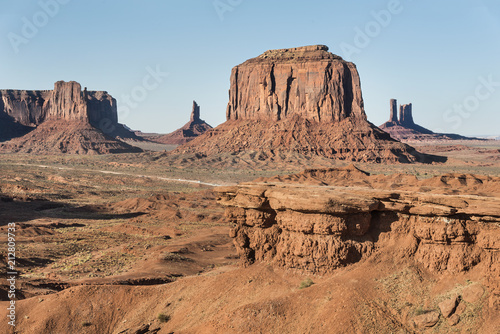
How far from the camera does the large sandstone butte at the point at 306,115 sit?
105m

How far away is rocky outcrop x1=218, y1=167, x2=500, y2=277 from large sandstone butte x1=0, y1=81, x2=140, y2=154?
A: 135789mm

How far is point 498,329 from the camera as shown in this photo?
35.5ft

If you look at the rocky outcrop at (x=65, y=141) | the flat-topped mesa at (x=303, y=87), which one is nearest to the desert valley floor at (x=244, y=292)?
the flat-topped mesa at (x=303, y=87)

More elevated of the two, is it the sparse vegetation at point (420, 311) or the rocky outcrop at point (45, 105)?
the rocky outcrop at point (45, 105)

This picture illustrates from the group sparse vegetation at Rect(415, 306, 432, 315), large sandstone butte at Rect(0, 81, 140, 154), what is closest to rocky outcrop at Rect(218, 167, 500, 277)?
sparse vegetation at Rect(415, 306, 432, 315)

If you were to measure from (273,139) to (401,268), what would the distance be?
9755 centimetres

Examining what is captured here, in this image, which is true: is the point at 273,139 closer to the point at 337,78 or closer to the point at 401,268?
the point at 337,78

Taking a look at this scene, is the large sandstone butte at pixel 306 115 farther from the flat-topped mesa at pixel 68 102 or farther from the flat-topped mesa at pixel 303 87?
the flat-topped mesa at pixel 68 102

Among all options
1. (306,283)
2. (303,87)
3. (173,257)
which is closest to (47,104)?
(303,87)

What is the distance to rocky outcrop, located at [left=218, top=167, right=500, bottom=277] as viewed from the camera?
488 inches

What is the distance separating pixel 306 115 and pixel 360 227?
10082 cm

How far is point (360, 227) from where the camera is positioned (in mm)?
13570

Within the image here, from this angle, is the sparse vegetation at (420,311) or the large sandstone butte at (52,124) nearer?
the sparse vegetation at (420,311)

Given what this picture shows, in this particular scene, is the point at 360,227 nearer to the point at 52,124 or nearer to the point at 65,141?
the point at 65,141
